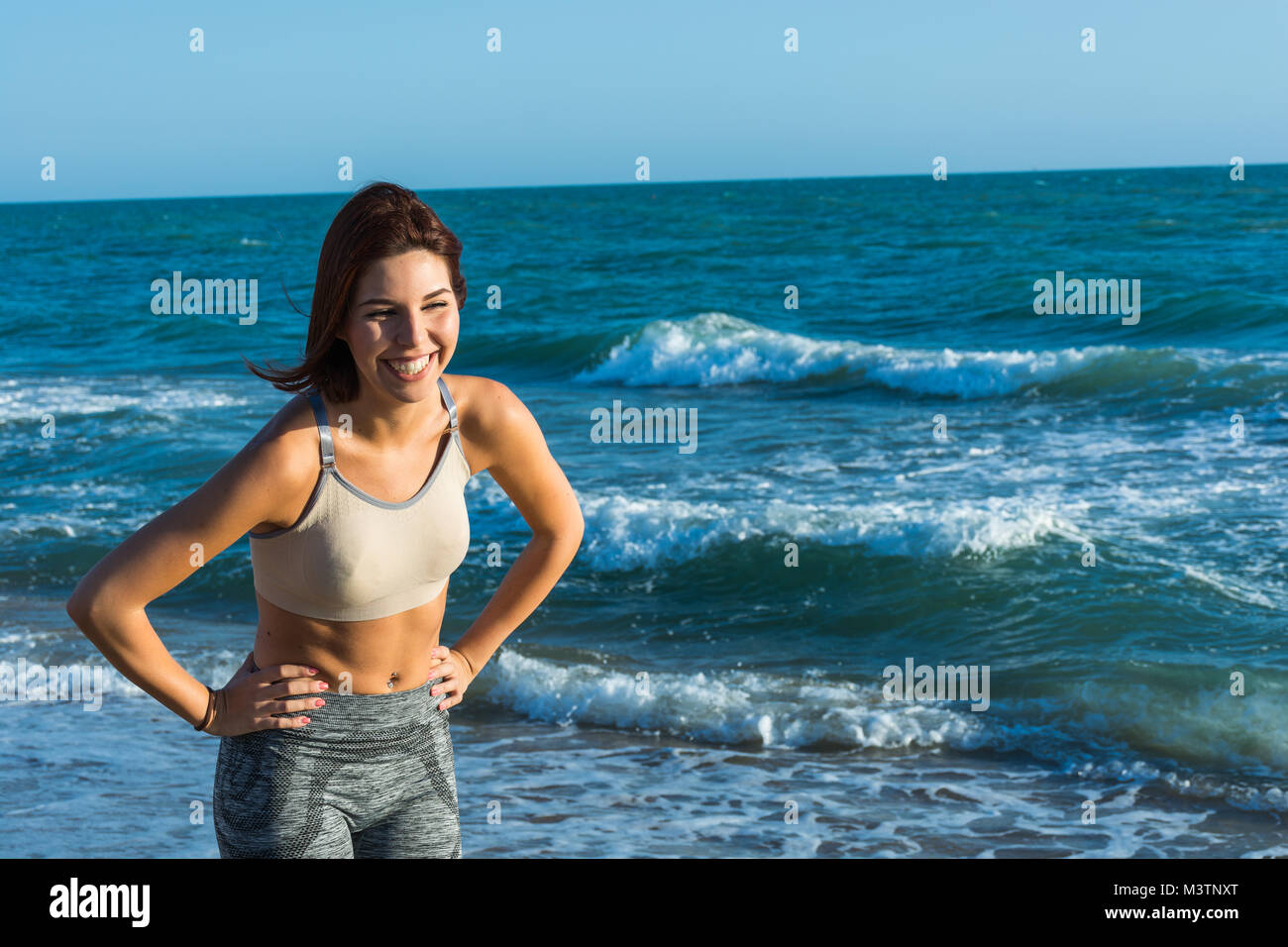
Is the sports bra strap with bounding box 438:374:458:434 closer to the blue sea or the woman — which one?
the woman

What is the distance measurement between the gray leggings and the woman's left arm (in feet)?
0.39

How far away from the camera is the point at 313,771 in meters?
2.33

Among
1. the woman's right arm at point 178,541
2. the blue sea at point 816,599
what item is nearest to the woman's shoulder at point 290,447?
the woman's right arm at point 178,541

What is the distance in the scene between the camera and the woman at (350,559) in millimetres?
2178

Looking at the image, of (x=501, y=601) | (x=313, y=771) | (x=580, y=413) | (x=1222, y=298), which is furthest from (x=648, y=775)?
(x=1222, y=298)

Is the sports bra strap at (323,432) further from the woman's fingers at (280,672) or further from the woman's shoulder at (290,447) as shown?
the woman's fingers at (280,672)

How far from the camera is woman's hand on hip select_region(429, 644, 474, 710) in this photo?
2508 millimetres

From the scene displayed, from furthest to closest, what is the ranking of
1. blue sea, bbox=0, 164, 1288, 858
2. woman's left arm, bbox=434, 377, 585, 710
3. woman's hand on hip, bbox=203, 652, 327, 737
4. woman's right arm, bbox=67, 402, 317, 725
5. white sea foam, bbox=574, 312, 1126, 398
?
1. white sea foam, bbox=574, 312, 1126, 398
2. blue sea, bbox=0, 164, 1288, 858
3. woman's left arm, bbox=434, 377, 585, 710
4. woman's hand on hip, bbox=203, 652, 327, 737
5. woman's right arm, bbox=67, 402, 317, 725

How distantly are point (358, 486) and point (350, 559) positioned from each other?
126 millimetres

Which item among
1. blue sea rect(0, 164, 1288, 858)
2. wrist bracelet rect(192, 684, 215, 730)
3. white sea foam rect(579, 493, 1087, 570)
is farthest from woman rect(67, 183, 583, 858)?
white sea foam rect(579, 493, 1087, 570)

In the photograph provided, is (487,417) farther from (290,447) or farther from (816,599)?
(816,599)

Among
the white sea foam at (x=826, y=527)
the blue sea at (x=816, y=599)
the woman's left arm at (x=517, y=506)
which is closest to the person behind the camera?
the woman's left arm at (x=517, y=506)

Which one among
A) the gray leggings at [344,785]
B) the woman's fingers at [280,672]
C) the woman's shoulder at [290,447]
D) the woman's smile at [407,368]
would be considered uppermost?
the woman's smile at [407,368]
